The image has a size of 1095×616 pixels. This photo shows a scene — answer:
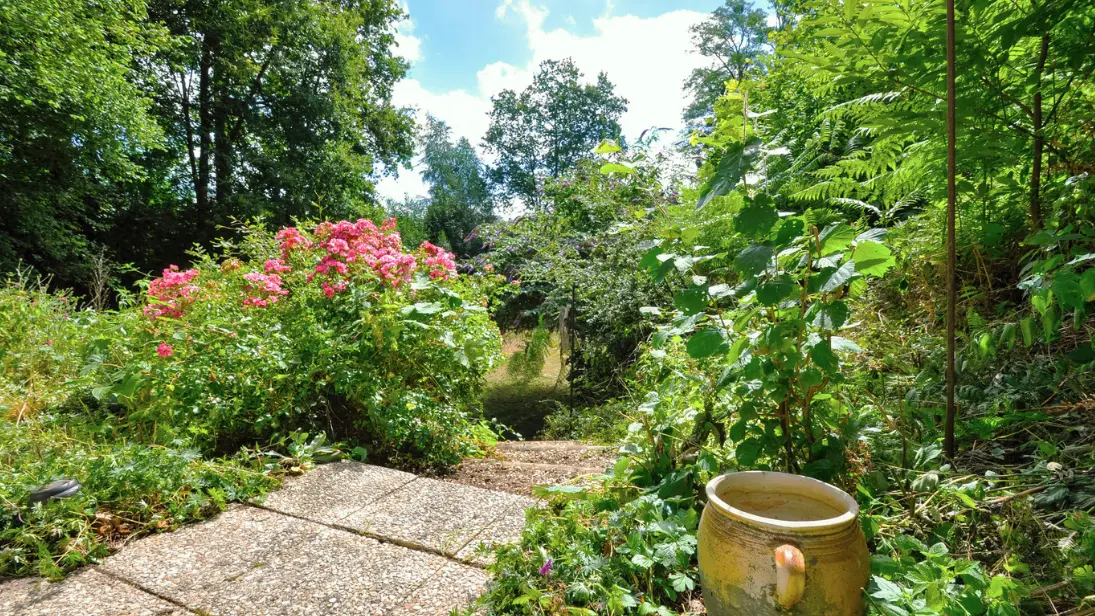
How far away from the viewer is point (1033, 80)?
1.67 meters

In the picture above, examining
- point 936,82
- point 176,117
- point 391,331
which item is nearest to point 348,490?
point 391,331

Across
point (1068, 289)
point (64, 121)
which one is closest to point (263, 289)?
point (1068, 289)

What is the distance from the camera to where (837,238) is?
1.30 metres

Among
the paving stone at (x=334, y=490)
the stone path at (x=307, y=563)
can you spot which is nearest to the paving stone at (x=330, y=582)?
the stone path at (x=307, y=563)

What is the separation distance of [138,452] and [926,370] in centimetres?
318

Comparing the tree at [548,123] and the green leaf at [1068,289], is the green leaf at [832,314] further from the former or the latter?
the tree at [548,123]

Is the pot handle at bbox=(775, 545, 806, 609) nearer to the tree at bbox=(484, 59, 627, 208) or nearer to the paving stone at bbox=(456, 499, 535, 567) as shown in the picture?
the paving stone at bbox=(456, 499, 535, 567)

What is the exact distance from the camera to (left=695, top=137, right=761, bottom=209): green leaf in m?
1.24

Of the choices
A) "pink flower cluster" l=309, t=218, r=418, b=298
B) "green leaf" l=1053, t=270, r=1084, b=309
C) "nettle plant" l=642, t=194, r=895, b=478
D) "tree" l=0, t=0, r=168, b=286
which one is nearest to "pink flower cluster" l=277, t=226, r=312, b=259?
"pink flower cluster" l=309, t=218, r=418, b=298

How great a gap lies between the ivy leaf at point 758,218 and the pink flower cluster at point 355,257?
7.40ft

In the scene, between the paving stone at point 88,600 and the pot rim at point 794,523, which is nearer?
the pot rim at point 794,523

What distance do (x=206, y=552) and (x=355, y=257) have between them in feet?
5.86

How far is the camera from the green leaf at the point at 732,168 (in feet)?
4.05

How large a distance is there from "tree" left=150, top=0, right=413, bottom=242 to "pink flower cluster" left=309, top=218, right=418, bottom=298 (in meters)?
9.12
